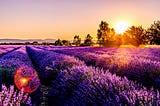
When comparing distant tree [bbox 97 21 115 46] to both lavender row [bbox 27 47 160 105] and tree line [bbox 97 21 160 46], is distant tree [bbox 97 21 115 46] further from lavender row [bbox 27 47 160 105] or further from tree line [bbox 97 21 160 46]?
lavender row [bbox 27 47 160 105]

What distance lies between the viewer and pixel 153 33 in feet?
296

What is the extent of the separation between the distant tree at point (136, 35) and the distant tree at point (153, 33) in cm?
281

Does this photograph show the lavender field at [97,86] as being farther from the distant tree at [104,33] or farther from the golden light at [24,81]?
the distant tree at [104,33]

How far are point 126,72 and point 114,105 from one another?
12.9 ft

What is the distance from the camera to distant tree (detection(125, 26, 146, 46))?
8319 cm

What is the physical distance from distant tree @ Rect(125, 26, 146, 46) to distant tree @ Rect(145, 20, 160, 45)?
281cm

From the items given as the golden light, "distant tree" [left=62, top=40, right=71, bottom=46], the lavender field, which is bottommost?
"distant tree" [left=62, top=40, right=71, bottom=46]

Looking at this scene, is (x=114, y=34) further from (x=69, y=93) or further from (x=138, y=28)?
(x=69, y=93)

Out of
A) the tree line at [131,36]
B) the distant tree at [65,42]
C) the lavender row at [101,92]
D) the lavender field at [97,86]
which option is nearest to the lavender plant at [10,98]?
the lavender field at [97,86]

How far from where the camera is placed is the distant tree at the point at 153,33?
87375 millimetres

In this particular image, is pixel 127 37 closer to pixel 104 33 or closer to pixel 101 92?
pixel 104 33

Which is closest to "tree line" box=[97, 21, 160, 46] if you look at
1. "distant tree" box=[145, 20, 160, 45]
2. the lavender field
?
"distant tree" box=[145, 20, 160, 45]

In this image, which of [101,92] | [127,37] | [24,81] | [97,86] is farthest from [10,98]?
[127,37]

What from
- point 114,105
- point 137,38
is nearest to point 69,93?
point 114,105
